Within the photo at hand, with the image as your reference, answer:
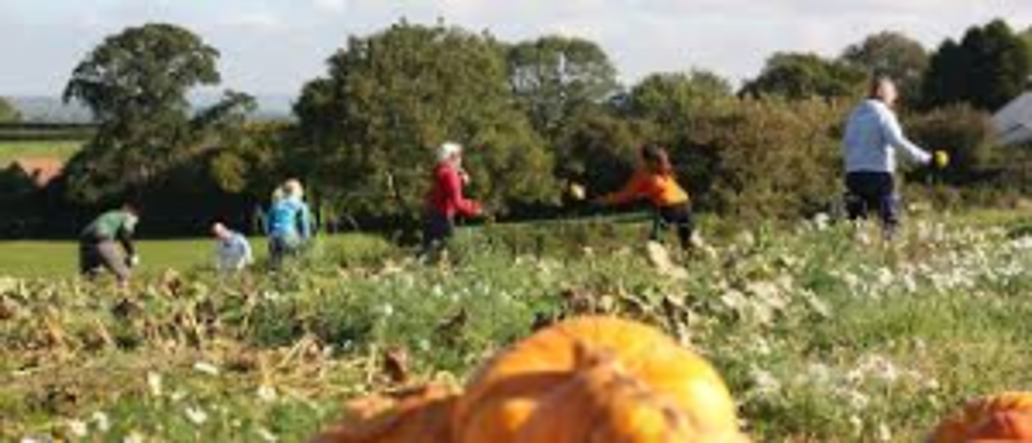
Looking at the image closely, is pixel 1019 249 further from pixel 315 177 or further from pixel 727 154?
pixel 315 177

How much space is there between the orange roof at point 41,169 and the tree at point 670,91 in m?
27.0

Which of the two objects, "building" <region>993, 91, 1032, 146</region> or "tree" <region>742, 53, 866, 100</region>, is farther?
"tree" <region>742, 53, 866, 100</region>

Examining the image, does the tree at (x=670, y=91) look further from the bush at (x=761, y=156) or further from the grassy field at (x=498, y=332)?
the grassy field at (x=498, y=332)

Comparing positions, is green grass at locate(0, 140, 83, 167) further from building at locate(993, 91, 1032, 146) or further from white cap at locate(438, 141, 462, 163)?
white cap at locate(438, 141, 462, 163)

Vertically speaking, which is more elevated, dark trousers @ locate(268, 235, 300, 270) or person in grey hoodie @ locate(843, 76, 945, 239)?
person in grey hoodie @ locate(843, 76, 945, 239)

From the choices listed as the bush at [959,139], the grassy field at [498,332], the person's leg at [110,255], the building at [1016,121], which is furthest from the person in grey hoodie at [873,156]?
the building at [1016,121]

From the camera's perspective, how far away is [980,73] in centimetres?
7231

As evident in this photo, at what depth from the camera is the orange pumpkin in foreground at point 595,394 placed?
2143mm

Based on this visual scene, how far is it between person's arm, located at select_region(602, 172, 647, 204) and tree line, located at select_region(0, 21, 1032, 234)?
22.1m

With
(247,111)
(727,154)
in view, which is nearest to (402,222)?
(727,154)

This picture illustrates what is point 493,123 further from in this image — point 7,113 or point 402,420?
point 402,420

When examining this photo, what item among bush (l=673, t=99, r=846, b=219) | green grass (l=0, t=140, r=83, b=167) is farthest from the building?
green grass (l=0, t=140, r=83, b=167)

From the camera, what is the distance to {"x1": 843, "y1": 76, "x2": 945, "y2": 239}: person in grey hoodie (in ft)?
45.0

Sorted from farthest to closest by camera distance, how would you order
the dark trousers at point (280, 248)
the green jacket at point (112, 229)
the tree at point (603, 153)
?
the tree at point (603, 153) → the green jacket at point (112, 229) → the dark trousers at point (280, 248)
